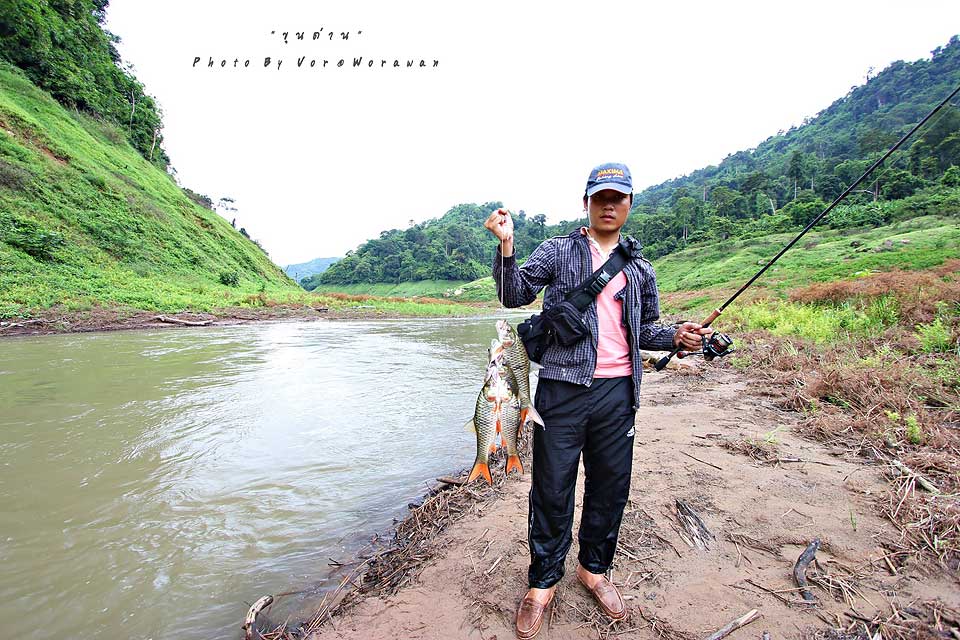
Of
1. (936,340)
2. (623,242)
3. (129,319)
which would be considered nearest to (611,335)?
(623,242)

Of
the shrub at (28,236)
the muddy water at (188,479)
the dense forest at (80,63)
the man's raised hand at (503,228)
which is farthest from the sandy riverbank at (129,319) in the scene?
the dense forest at (80,63)

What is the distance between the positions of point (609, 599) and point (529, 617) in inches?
19.0

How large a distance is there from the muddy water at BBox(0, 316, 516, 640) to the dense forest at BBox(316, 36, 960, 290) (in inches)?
1564

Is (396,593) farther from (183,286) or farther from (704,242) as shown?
(704,242)

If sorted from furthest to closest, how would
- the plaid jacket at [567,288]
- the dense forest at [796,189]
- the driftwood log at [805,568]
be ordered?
the dense forest at [796,189], the driftwood log at [805,568], the plaid jacket at [567,288]

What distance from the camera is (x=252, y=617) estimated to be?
2.55 meters

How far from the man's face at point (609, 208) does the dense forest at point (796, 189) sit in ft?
129

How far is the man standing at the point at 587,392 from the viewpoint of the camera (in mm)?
2219

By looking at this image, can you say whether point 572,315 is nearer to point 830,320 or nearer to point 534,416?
point 534,416

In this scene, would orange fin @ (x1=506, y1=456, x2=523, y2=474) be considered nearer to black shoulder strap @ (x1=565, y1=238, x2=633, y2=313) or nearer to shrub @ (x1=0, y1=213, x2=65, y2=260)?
black shoulder strap @ (x1=565, y1=238, x2=633, y2=313)

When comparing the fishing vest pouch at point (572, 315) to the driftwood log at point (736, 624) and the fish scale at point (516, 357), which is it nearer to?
the fish scale at point (516, 357)

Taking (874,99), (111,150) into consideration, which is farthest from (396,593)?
(874,99)

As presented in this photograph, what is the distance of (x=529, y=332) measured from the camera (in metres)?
2.36

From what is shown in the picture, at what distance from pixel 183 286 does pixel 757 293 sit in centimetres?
3128
